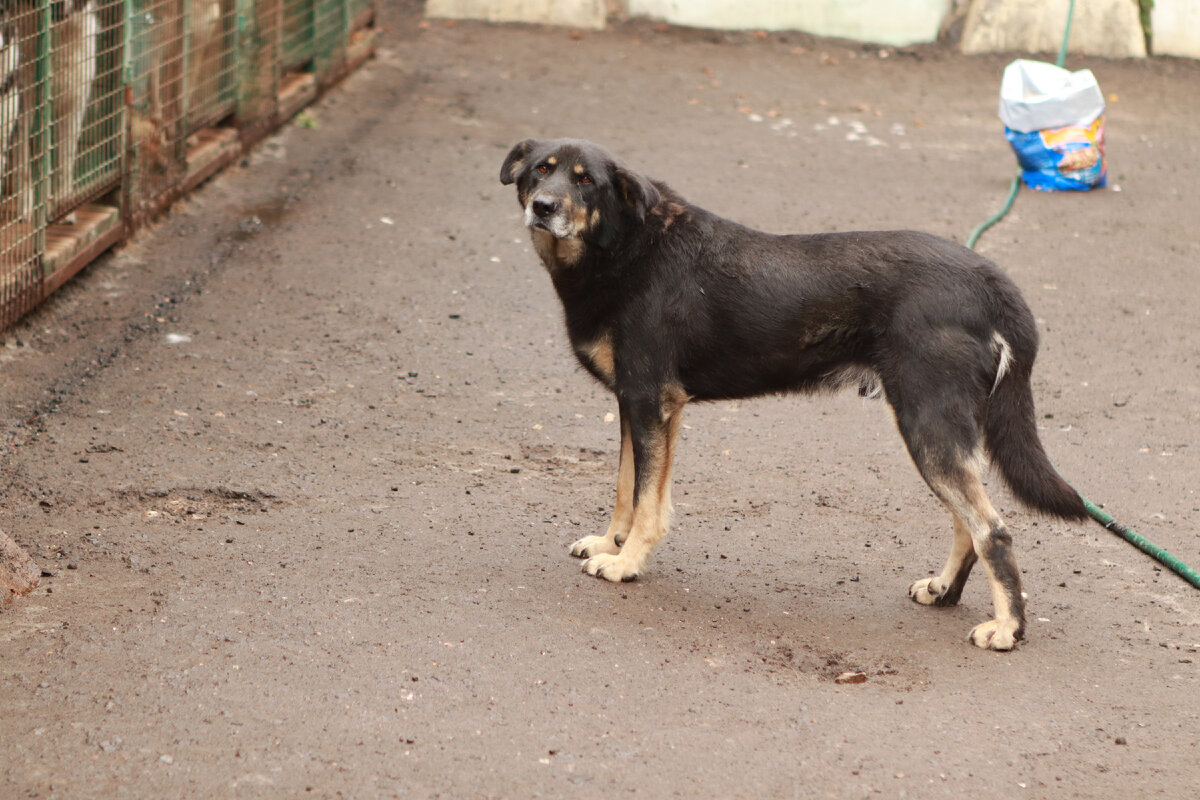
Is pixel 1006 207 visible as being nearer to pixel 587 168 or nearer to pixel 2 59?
pixel 587 168

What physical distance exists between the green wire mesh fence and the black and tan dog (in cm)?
301

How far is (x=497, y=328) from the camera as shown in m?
7.35

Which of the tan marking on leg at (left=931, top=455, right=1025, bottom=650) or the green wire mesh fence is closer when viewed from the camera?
the tan marking on leg at (left=931, top=455, right=1025, bottom=650)

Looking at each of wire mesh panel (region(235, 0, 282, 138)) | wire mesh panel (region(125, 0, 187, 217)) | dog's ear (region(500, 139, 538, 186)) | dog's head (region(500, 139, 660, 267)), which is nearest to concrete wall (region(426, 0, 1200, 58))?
wire mesh panel (region(235, 0, 282, 138))

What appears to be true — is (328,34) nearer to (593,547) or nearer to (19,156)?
(19,156)

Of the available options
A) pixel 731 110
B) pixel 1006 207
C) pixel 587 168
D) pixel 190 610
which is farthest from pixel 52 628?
pixel 731 110

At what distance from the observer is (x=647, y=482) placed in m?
4.57

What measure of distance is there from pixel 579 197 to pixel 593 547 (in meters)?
1.31

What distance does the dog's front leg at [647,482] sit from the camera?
14.9 ft

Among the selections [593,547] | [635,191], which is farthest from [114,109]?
[593,547]

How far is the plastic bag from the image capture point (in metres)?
9.75

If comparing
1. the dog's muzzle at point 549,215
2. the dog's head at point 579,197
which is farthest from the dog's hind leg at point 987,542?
the dog's muzzle at point 549,215

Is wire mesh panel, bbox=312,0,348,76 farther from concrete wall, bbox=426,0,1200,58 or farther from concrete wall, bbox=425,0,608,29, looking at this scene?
concrete wall, bbox=426,0,1200,58

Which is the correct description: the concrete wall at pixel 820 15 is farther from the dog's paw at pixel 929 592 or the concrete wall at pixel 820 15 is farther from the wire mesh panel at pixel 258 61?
the dog's paw at pixel 929 592
